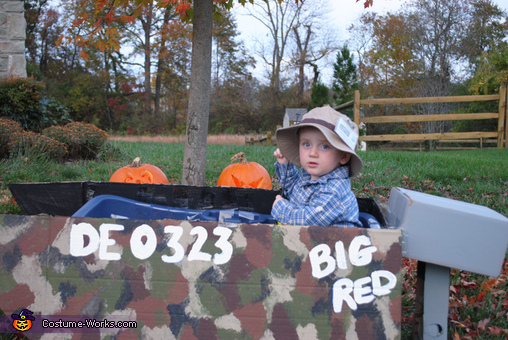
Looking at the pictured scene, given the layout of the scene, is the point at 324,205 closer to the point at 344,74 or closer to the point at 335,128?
the point at 335,128

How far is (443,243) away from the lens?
171 centimetres

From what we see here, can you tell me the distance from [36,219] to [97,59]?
97.4 ft

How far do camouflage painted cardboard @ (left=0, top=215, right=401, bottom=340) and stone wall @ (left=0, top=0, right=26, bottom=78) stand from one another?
25.0 feet

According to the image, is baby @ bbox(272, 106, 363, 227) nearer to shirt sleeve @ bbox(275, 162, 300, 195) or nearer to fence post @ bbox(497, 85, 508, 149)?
shirt sleeve @ bbox(275, 162, 300, 195)

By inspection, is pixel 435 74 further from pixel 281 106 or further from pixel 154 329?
pixel 154 329

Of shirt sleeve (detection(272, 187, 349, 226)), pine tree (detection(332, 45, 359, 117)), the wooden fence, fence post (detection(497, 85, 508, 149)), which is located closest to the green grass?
shirt sleeve (detection(272, 187, 349, 226))

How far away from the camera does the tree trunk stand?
3.78 meters

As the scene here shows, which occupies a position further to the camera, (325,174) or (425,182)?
(425,182)

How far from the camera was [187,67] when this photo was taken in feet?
94.4

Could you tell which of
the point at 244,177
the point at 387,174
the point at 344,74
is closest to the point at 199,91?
the point at 244,177

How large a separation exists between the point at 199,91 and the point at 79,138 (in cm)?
339

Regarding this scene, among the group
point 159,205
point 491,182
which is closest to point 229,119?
point 491,182

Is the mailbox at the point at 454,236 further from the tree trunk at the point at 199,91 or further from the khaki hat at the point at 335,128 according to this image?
the tree trunk at the point at 199,91

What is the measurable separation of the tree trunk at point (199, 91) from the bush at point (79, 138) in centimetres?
313
